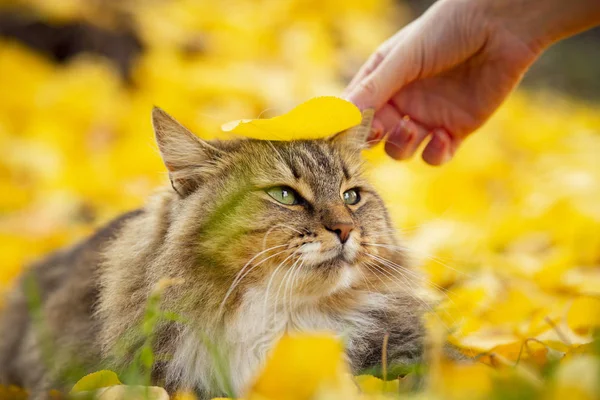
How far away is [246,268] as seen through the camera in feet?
4.50

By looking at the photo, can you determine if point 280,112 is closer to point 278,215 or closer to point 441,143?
point 441,143

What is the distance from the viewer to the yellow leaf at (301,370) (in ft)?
3.13

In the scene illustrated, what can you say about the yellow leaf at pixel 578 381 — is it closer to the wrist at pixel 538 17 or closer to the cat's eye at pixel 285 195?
the cat's eye at pixel 285 195

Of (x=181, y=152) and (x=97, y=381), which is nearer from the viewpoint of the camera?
(x=97, y=381)

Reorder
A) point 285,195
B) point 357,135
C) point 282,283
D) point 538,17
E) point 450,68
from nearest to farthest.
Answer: point 282,283, point 285,195, point 357,135, point 538,17, point 450,68

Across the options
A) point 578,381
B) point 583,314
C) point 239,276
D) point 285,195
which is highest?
point 285,195

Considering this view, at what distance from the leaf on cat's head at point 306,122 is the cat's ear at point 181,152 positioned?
0.40ft

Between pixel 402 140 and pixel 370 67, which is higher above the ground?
pixel 370 67

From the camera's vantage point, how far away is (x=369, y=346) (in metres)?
1.42

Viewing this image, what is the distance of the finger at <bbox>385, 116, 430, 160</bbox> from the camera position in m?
1.90

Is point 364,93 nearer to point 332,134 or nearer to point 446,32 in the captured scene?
point 332,134

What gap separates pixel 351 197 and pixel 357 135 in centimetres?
20

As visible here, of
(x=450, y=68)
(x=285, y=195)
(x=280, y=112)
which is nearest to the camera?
(x=285, y=195)

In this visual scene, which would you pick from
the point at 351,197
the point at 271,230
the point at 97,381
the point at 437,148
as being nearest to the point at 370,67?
the point at 437,148
